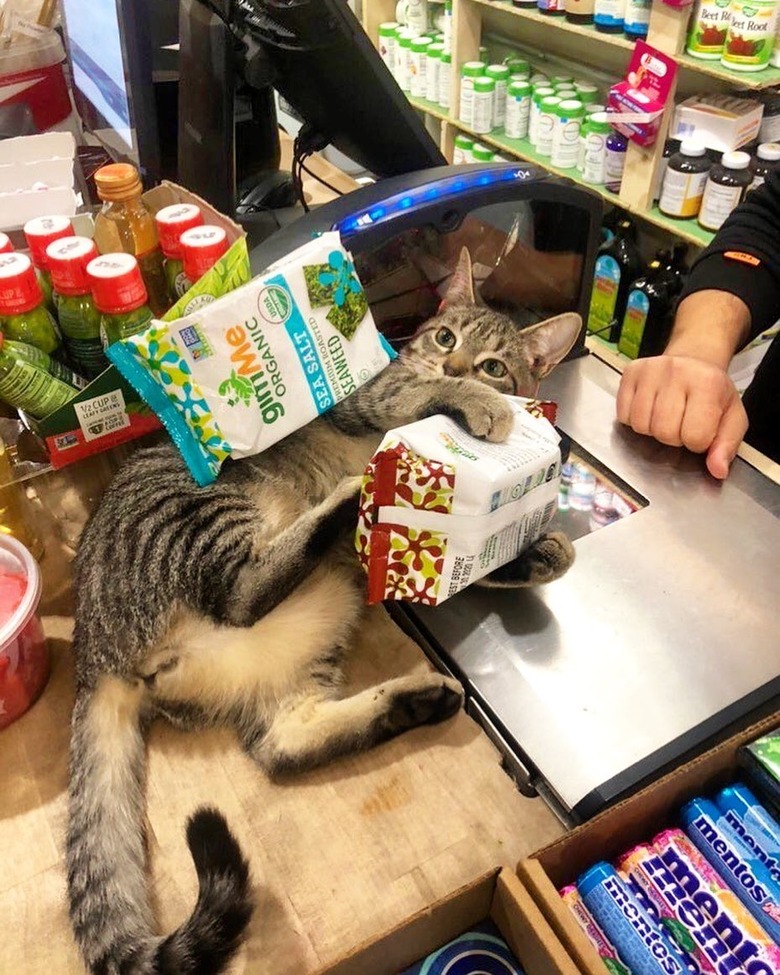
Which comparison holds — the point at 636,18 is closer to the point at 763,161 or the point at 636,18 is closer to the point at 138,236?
the point at 763,161

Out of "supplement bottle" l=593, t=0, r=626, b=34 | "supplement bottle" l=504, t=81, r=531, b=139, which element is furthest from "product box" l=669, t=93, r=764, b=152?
"supplement bottle" l=504, t=81, r=531, b=139

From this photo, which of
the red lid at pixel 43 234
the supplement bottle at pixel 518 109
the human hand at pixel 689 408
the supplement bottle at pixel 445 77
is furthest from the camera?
the supplement bottle at pixel 445 77

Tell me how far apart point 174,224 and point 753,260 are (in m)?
0.94

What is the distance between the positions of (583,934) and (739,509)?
0.63 metres

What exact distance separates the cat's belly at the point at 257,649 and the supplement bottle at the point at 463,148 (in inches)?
90.0

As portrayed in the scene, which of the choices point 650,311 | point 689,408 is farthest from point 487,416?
point 650,311

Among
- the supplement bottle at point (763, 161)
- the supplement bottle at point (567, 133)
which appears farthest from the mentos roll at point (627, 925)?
the supplement bottle at point (567, 133)

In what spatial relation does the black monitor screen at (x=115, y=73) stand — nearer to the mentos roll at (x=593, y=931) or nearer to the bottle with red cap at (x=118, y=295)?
the bottle with red cap at (x=118, y=295)

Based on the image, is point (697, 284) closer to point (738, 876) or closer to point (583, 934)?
point (738, 876)

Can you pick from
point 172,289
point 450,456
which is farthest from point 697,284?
point 172,289

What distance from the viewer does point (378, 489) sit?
2.69ft

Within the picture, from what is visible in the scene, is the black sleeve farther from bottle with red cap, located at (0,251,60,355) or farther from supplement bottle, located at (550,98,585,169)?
supplement bottle, located at (550,98,585,169)

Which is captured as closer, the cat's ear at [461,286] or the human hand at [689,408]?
the human hand at [689,408]

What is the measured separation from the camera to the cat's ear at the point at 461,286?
123 cm
